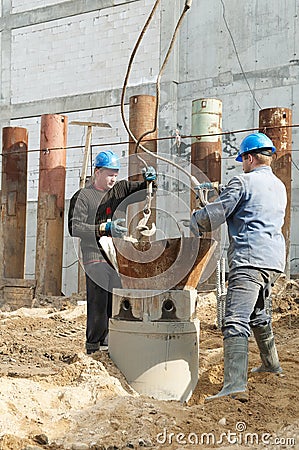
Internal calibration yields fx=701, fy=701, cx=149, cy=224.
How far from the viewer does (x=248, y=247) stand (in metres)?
4.96

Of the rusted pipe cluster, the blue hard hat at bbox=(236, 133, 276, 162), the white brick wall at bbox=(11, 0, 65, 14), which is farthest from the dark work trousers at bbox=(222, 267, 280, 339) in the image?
the white brick wall at bbox=(11, 0, 65, 14)

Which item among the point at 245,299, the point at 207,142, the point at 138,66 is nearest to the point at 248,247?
the point at 245,299

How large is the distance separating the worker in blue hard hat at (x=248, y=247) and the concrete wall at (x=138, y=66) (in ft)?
22.5

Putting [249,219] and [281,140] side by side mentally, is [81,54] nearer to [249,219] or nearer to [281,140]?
[281,140]

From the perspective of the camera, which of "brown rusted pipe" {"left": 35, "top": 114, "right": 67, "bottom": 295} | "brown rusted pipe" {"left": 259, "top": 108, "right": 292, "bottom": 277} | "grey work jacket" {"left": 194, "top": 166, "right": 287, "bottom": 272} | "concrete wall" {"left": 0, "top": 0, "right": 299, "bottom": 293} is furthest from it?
"concrete wall" {"left": 0, "top": 0, "right": 299, "bottom": 293}

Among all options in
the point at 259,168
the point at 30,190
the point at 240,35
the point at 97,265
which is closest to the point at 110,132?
the point at 30,190

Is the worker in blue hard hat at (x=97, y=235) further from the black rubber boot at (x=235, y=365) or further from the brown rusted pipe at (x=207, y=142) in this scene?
the brown rusted pipe at (x=207, y=142)

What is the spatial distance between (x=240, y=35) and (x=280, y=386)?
10113 mm

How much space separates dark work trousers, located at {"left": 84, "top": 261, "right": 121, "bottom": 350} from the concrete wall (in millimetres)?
5642

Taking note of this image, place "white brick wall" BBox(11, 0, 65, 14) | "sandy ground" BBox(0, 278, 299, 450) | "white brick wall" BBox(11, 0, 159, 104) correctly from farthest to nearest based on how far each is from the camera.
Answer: "white brick wall" BBox(11, 0, 65, 14) → "white brick wall" BBox(11, 0, 159, 104) → "sandy ground" BBox(0, 278, 299, 450)

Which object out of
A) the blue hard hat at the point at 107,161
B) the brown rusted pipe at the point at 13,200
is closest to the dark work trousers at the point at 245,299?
the blue hard hat at the point at 107,161

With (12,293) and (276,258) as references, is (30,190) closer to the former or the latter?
(12,293)

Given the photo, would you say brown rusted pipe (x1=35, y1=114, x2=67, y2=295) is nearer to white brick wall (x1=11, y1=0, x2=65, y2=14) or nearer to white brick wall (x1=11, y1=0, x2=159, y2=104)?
white brick wall (x1=11, y1=0, x2=159, y2=104)

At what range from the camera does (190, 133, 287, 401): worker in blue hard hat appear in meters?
4.77
